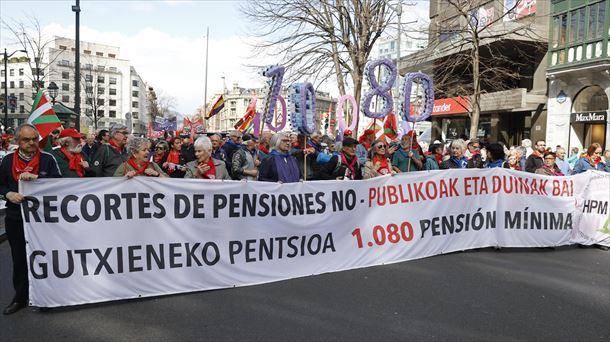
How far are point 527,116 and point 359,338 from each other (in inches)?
981

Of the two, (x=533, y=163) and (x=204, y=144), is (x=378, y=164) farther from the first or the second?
(x=533, y=163)

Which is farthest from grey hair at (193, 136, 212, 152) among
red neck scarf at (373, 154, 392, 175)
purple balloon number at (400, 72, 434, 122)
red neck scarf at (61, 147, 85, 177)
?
purple balloon number at (400, 72, 434, 122)

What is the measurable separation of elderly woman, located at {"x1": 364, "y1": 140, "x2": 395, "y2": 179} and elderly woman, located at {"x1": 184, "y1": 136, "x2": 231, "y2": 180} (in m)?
2.33

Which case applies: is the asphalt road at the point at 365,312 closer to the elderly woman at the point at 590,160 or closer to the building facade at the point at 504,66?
the elderly woman at the point at 590,160

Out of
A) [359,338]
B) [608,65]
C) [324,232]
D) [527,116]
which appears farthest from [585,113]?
[359,338]

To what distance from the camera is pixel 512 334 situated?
4.21m

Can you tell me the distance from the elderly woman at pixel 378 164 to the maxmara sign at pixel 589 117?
1685cm

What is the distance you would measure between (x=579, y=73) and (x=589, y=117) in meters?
1.99

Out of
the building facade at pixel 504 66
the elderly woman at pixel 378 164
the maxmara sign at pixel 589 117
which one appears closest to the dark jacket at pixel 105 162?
the elderly woman at pixel 378 164

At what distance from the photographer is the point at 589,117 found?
828 inches

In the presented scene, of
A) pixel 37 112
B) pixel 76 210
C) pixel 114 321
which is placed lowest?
pixel 114 321

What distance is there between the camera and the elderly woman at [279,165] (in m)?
6.20

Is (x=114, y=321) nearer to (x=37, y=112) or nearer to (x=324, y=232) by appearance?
(x=324, y=232)

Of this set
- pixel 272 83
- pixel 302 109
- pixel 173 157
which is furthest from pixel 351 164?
pixel 173 157
